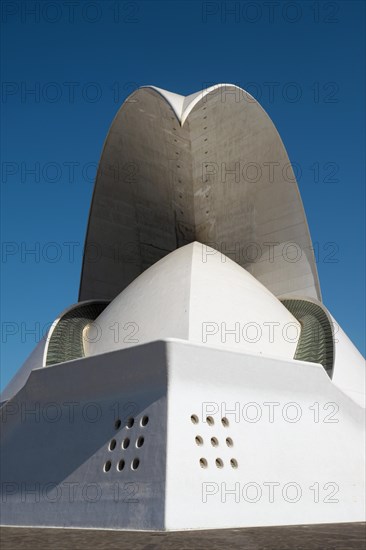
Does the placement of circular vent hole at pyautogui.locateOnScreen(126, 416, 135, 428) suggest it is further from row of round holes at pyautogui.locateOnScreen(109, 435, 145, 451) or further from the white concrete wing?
the white concrete wing

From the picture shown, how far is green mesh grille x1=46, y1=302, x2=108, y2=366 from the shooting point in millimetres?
14312

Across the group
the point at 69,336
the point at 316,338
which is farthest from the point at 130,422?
the point at 316,338

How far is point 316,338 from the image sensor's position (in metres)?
14.1

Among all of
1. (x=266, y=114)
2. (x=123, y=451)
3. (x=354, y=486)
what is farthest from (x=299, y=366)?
(x=266, y=114)

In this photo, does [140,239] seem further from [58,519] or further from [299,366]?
[58,519]

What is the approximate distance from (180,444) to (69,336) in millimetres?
6085

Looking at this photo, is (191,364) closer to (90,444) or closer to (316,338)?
(90,444)

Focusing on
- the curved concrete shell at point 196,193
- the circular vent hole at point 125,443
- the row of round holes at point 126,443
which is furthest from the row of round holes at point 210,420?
the curved concrete shell at point 196,193

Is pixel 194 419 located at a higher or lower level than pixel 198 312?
lower

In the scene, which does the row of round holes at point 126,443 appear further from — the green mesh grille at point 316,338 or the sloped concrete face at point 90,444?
the green mesh grille at point 316,338

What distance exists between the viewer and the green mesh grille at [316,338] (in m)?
13.6

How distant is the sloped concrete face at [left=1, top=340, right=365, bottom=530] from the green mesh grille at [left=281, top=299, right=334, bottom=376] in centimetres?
130

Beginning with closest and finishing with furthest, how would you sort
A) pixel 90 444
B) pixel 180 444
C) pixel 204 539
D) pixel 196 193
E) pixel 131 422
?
pixel 204 539, pixel 180 444, pixel 131 422, pixel 90 444, pixel 196 193

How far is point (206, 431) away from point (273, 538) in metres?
2.26
